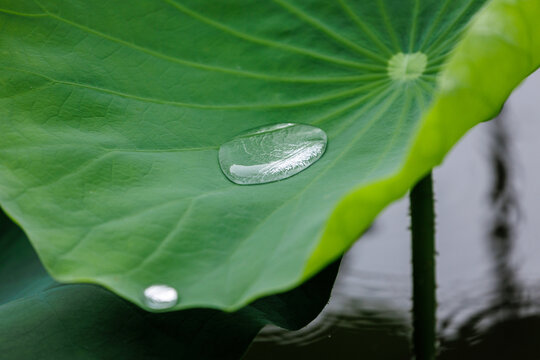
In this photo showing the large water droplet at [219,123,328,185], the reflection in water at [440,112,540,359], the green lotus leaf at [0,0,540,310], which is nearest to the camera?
the green lotus leaf at [0,0,540,310]

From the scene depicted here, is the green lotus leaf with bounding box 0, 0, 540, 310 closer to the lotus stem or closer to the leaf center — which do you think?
the leaf center

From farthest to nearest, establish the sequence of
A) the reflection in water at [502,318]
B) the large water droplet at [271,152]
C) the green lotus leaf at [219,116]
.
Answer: the reflection in water at [502,318] → the large water droplet at [271,152] → the green lotus leaf at [219,116]

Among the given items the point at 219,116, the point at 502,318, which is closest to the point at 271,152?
the point at 219,116

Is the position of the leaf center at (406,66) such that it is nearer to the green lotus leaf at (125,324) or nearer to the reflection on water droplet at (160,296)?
the green lotus leaf at (125,324)

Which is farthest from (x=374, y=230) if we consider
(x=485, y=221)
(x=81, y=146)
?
(x=81, y=146)

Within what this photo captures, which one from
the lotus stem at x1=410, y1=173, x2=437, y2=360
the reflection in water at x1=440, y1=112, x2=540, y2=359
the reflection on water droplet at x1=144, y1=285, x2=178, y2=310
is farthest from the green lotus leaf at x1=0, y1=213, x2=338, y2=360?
the reflection in water at x1=440, y1=112, x2=540, y2=359

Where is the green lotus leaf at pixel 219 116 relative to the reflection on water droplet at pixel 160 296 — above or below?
above

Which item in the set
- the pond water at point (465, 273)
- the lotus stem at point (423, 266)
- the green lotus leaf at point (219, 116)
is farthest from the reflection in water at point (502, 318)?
the green lotus leaf at point (219, 116)
